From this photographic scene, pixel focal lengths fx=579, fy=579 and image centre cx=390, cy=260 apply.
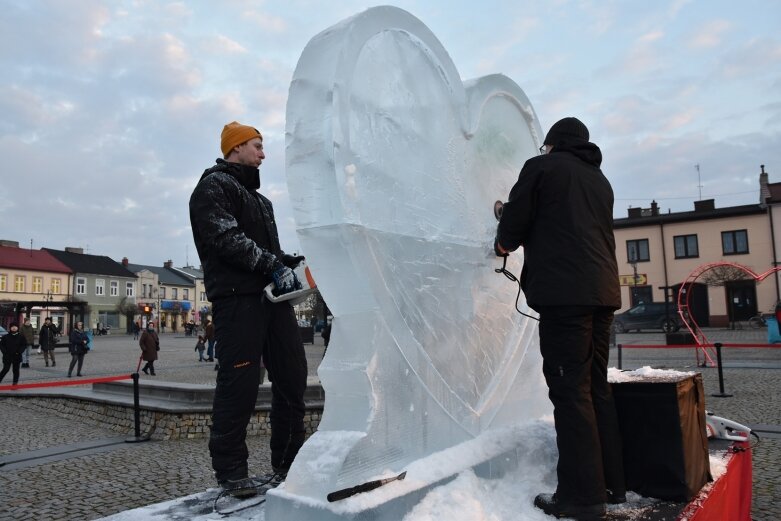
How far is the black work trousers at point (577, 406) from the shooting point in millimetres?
2342

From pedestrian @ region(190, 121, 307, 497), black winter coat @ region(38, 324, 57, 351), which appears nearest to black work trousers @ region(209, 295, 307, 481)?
pedestrian @ region(190, 121, 307, 497)

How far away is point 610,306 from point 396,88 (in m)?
1.40

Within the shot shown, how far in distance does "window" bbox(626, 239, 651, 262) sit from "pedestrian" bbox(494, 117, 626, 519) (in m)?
37.4

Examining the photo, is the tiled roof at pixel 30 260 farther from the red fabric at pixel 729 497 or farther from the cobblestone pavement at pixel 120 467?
the red fabric at pixel 729 497

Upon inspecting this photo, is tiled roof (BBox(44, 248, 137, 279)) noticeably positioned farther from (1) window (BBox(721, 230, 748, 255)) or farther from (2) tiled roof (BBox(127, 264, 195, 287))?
(1) window (BBox(721, 230, 748, 255))

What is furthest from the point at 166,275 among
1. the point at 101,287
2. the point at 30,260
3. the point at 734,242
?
the point at 734,242

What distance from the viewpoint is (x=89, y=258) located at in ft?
219

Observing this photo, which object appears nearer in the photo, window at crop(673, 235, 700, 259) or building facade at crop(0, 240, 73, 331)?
window at crop(673, 235, 700, 259)

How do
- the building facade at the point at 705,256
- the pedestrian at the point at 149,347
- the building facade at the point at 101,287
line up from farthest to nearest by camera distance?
the building facade at the point at 101,287, the building facade at the point at 705,256, the pedestrian at the point at 149,347

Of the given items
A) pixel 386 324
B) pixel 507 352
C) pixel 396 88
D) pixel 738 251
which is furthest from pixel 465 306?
pixel 738 251

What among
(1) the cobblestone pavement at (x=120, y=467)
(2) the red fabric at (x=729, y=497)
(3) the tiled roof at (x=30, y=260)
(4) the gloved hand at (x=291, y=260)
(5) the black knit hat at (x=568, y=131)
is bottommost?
(1) the cobblestone pavement at (x=120, y=467)

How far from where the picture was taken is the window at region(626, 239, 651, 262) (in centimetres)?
3722

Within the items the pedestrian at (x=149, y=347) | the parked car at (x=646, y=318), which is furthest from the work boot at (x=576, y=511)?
the parked car at (x=646, y=318)

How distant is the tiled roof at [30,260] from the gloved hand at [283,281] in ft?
205
